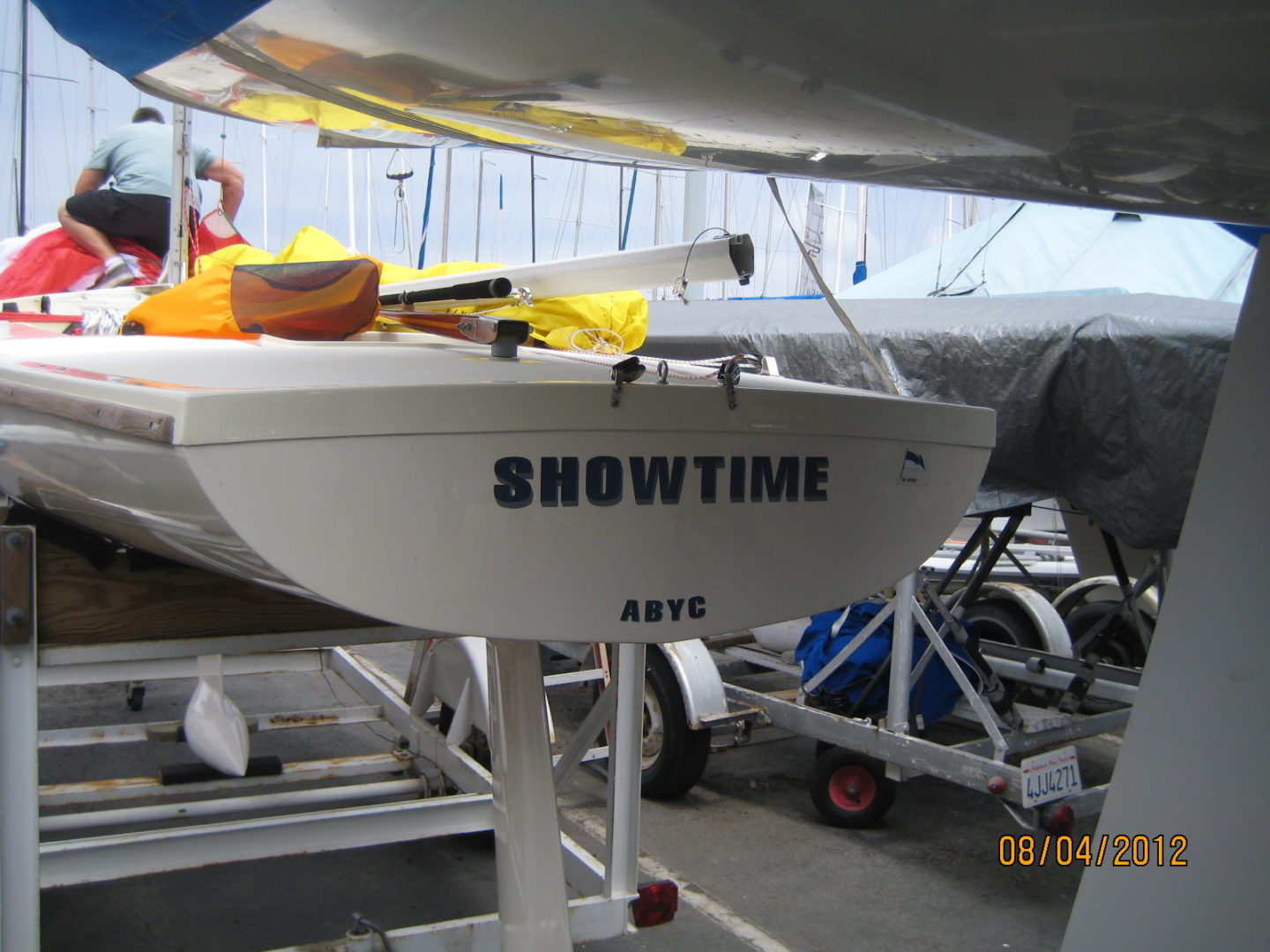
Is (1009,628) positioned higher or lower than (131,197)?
lower

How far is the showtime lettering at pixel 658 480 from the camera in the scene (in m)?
1.74

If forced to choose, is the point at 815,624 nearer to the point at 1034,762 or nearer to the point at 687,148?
the point at 1034,762

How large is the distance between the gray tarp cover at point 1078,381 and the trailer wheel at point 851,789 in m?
1.16

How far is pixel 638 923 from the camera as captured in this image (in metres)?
3.10

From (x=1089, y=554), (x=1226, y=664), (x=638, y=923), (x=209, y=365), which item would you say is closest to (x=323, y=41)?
(x=209, y=365)

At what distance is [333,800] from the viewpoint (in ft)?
12.5

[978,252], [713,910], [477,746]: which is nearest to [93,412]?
[477,746]

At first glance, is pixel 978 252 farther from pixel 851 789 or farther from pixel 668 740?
pixel 668 740

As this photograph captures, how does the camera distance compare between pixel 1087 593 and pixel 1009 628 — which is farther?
pixel 1087 593

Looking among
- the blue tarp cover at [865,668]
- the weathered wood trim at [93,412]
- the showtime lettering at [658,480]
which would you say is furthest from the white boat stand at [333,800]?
the blue tarp cover at [865,668]

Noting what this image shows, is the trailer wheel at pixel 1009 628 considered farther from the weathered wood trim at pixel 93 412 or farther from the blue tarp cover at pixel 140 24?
the blue tarp cover at pixel 140 24

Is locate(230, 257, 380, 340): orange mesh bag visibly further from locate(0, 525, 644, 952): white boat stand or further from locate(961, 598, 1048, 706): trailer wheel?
locate(961, 598, 1048, 706): trailer wheel

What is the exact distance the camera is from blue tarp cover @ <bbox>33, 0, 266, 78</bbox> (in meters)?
1.77

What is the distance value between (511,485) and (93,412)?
2.52 feet
